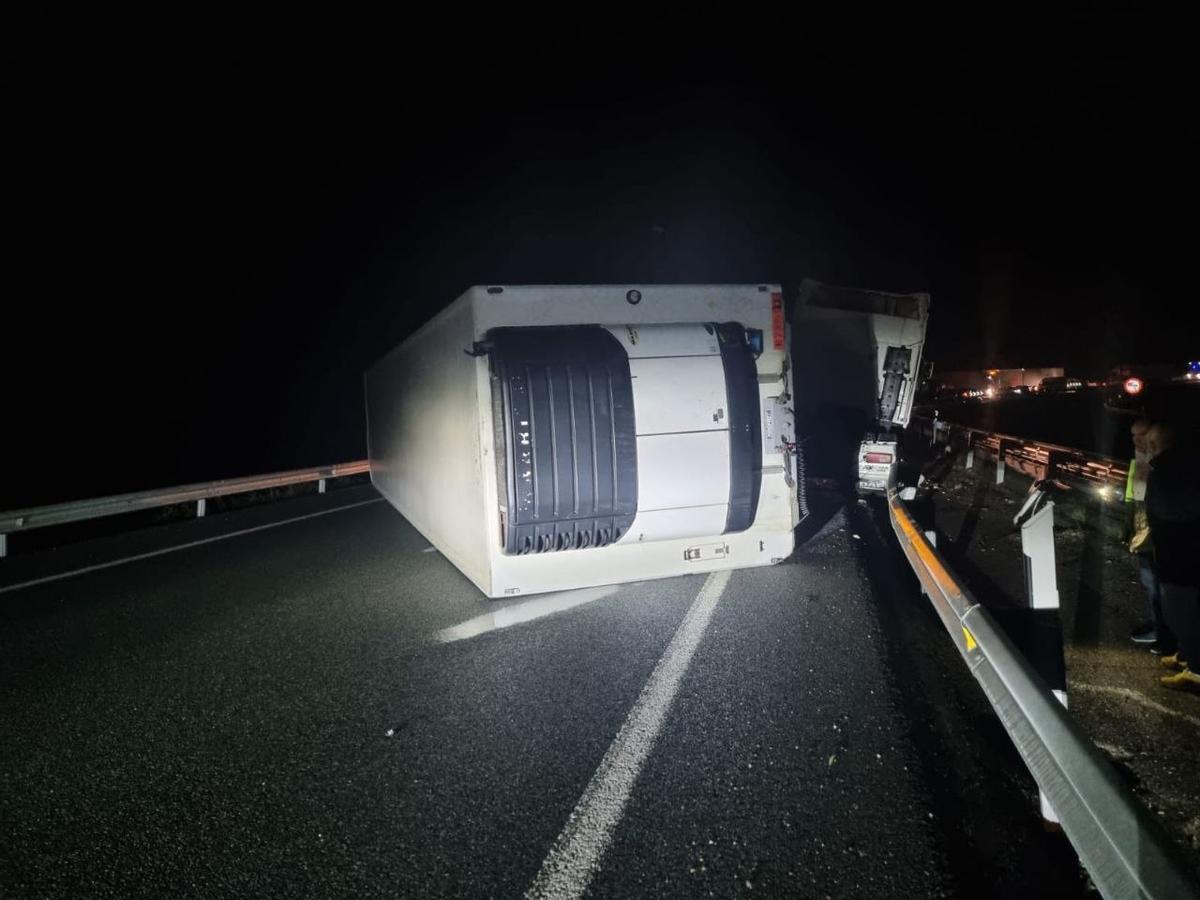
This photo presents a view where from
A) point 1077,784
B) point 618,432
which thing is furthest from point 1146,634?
point 618,432

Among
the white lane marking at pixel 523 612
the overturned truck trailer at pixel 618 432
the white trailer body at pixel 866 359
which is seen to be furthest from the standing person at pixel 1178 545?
the white trailer body at pixel 866 359

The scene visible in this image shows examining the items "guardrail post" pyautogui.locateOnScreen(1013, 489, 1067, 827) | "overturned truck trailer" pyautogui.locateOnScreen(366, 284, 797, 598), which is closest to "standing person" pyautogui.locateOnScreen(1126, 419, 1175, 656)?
"guardrail post" pyautogui.locateOnScreen(1013, 489, 1067, 827)

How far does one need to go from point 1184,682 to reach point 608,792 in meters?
3.50

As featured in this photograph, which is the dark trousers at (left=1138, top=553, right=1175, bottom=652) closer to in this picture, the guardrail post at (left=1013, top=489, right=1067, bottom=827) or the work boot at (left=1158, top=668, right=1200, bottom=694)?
the work boot at (left=1158, top=668, right=1200, bottom=694)

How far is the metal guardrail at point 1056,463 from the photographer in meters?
7.25

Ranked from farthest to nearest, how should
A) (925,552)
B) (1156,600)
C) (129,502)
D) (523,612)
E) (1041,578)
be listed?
(129,502) → (523,612) → (1156,600) → (925,552) → (1041,578)

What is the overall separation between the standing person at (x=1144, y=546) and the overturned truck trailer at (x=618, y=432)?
232 cm

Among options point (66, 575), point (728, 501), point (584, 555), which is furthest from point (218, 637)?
point (728, 501)

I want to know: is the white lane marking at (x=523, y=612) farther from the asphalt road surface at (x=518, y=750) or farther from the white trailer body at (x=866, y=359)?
the white trailer body at (x=866, y=359)

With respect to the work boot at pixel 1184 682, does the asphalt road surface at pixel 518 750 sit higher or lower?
higher

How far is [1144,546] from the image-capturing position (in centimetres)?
404

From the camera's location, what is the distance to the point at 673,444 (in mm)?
4434

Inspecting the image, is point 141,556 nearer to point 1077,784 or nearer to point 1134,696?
point 1077,784

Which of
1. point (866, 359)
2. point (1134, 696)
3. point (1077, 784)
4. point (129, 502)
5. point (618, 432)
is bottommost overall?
point (1134, 696)
